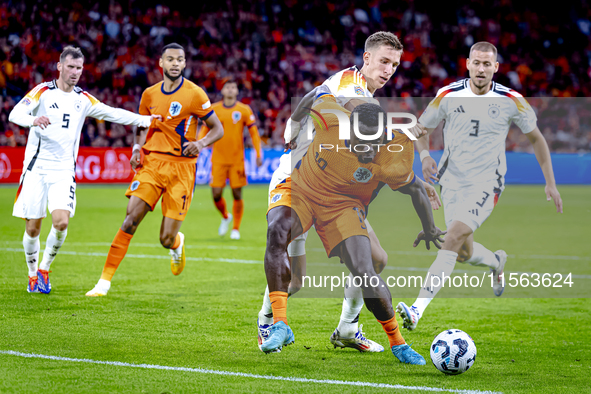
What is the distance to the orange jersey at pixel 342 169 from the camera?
4.71m

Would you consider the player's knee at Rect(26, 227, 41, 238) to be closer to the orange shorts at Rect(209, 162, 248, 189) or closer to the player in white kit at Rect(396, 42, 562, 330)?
the player in white kit at Rect(396, 42, 562, 330)

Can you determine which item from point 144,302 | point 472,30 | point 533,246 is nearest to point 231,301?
point 144,302

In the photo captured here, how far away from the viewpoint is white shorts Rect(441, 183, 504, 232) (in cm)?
577

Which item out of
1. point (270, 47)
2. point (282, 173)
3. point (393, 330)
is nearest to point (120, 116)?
point (282, 173)

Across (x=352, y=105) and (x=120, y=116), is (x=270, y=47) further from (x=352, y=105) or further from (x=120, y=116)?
(x=352, y=105)

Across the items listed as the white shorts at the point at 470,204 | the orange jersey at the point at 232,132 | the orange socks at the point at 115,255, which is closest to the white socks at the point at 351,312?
the white shorts at the point at 470,204

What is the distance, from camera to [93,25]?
23.4m

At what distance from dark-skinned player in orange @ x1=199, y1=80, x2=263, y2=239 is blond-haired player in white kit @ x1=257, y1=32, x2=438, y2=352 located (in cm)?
657

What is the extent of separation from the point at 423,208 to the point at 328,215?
75 centimetres

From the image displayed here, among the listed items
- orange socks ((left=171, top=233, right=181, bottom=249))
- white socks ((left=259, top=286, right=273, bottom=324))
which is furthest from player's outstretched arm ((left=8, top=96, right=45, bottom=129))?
white socks ((left=259, top=286, right=273, bottom=324))

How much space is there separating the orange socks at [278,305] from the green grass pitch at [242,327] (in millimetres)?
273

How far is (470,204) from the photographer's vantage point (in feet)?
18.9

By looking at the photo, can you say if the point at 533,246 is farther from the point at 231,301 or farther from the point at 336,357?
the point at 336,357

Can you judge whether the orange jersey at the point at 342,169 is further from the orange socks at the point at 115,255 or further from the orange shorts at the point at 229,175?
the orange shorts at the point at 229,175
